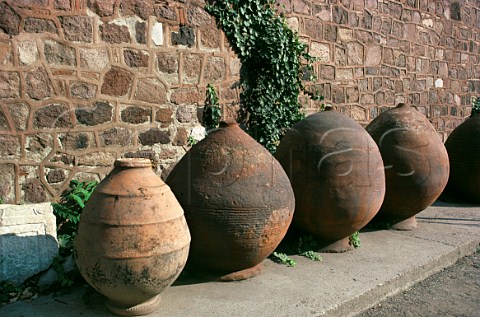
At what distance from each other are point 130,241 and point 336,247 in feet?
7.43

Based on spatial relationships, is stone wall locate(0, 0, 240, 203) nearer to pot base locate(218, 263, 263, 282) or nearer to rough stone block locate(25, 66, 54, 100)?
rough stone block locate(25, 66, 54, 100)

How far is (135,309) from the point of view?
119 inches

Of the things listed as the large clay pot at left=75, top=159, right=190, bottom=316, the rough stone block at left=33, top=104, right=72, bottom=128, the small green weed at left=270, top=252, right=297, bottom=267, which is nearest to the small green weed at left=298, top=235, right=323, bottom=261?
the small green weed at left=270, top=252, right=297, bottom=267

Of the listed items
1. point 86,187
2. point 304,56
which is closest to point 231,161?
point 86,187

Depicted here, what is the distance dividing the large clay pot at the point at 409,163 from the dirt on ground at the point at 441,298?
0.91 metres

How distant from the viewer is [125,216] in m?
2.88

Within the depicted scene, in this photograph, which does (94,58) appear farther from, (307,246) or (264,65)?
(307,246)

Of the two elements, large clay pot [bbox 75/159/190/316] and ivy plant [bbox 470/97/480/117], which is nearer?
large clay pot [bbox 75/159/190/316]

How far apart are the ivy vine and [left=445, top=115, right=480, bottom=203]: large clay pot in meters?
2.37

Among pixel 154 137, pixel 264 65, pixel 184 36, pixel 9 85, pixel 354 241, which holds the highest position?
pixel 184 36

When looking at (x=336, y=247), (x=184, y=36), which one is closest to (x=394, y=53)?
(x=184, y=36)

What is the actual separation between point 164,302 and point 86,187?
1.56 meters

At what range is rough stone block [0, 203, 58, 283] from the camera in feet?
11.3

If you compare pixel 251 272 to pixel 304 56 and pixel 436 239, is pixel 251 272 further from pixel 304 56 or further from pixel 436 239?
pixel 304 56
